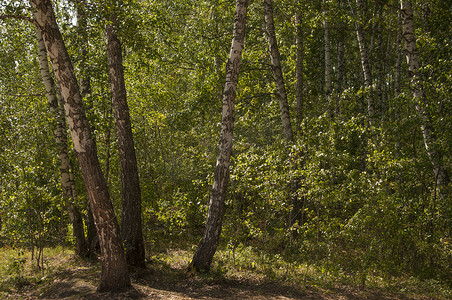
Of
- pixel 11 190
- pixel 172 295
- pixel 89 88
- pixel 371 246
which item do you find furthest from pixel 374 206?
pixel 11 190

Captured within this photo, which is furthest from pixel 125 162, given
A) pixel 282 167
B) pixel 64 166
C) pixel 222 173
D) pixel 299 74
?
pixel 299 74

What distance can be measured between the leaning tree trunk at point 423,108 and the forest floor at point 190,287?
2.46 meters

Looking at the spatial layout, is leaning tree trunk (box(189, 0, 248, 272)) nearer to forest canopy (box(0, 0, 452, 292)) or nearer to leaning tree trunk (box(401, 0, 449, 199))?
forest canopy (box(0, 0, 452, 292))

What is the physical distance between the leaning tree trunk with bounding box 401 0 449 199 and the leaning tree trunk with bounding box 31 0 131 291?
6299 mm

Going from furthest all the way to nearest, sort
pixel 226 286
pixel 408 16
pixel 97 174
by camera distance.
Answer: pixel 408 16 → pixel 226 286 → pixel 97 174

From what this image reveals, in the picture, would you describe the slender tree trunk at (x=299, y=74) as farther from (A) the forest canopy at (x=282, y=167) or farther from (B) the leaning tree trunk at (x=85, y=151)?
(B) the leaning tree trunk at (x=85, y=151)

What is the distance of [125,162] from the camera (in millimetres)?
6895

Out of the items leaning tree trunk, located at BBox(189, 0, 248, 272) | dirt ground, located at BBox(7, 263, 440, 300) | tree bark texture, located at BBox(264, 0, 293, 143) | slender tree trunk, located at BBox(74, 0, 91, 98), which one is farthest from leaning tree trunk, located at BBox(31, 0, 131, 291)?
tree bark texture, located at BBox(264, 0, 293, 143)

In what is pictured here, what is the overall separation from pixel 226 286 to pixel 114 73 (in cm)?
444

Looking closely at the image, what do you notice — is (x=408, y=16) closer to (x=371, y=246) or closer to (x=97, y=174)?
(x=371, y=246)

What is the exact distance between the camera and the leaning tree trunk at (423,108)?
299 inches

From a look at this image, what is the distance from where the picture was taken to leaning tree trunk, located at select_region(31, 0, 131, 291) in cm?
504

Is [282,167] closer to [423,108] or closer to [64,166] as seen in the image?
[423,108]

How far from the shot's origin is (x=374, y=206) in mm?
6863
